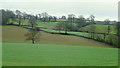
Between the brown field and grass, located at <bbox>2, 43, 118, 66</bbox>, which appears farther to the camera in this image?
the brown field

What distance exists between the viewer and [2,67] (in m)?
11.7

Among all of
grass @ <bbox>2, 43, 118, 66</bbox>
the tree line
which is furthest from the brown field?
grass @ <bbox>2, 43, 118, 66</bbox>

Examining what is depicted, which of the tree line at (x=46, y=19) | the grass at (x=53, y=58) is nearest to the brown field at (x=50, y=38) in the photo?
the tree line at (x=46, y=19)

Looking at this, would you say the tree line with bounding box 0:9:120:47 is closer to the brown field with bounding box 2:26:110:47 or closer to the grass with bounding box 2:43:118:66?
the brown field with bounding box 2:26:110:47

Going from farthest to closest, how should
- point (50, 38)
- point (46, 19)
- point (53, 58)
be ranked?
1. point (46, 19)
2. point (50, 38)
3. point (53, 58)

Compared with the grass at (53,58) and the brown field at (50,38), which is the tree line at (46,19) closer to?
the brown field at (50,38)

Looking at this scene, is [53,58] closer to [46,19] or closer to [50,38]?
[50,38]

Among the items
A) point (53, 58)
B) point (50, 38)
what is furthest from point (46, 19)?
point (53, 58)

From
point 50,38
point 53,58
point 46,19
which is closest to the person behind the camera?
point 53,58

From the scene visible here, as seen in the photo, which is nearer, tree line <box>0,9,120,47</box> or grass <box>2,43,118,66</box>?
grass <box>2,43,118,66</box>

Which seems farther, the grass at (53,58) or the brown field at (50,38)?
the brown field at (50,38)

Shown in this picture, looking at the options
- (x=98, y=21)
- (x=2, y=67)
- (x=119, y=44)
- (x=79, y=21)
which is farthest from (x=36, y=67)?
(x=98, y=21)

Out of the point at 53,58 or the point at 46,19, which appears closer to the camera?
the point at 53,58

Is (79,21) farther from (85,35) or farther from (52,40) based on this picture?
(52,40)
